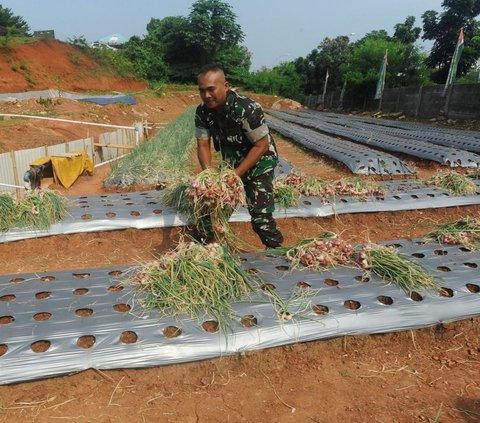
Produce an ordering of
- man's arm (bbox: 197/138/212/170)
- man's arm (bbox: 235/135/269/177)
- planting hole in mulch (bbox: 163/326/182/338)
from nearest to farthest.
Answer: planting hole in mulch (bbox: 163/326/182/338) → man's arm (bbox: 235/135/269/177) → man's arm (bbox: 197/138/212/170)

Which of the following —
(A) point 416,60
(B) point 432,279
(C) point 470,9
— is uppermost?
(C) point 470,9

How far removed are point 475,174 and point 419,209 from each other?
1980 mm

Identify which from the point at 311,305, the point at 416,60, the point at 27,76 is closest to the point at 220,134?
the point at 311,305

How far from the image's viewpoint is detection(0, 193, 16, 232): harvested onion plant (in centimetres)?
376

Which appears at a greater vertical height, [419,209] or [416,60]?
[416,60]

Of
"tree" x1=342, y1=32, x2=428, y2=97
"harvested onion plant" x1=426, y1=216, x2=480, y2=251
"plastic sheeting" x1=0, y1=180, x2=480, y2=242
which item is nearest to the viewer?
"harvested onion plant" x1=426, y1=216, x2=480, y2=251

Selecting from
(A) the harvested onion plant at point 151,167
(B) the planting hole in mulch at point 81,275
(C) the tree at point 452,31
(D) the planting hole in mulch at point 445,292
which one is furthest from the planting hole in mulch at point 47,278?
(C) the tree at point 452,31

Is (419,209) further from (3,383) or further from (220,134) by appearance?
(3,383)

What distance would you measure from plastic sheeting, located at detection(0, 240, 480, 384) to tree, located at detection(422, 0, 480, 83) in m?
24.1

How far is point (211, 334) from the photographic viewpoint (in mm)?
2078

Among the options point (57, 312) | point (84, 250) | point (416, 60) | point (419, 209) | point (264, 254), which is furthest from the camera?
point (416, 60)

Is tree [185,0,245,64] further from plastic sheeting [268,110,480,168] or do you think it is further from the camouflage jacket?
→ the camouflage jacket

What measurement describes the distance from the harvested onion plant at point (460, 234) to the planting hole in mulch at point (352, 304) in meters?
1.37

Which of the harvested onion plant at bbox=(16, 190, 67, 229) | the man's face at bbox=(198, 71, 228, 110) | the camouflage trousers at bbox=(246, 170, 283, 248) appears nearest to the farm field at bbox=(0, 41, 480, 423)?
the camouflage trousers at bbox=(246, 170, 283, 248)
